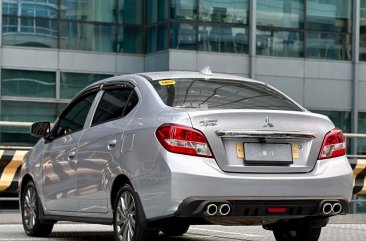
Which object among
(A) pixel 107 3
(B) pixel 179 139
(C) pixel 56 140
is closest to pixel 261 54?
(A) pixel 107 3

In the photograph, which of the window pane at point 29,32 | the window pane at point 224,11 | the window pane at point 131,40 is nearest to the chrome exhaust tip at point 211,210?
the window pane at point 224,11

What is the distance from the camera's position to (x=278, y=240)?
31.2 feet

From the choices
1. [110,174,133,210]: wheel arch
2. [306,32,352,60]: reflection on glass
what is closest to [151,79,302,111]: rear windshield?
[110,174,133,210]: wheel arch

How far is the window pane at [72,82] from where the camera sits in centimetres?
3125

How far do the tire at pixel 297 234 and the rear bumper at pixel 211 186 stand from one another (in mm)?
1089

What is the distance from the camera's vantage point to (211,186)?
24.7ft

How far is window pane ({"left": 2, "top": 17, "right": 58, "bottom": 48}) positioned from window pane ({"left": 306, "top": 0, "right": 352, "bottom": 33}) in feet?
26.7

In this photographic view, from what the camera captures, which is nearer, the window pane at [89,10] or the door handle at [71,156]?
the door handle at [71,156]

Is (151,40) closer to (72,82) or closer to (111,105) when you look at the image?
(72,82)

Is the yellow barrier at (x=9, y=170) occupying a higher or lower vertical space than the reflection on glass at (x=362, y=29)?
lower

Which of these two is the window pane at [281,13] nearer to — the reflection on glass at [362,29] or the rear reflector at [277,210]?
the reflection on glass at [362,29]

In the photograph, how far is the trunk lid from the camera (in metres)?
7.62

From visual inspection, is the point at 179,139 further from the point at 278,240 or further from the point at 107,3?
the point at 107,3

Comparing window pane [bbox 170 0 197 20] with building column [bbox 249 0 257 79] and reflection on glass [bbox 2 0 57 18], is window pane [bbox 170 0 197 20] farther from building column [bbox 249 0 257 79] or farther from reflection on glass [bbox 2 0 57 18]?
reflection on glass [bbox 2 0 57 18]
